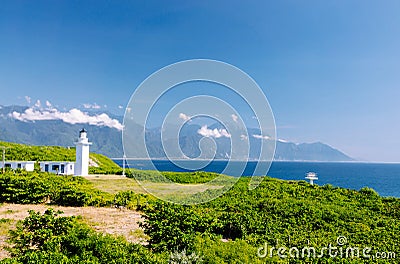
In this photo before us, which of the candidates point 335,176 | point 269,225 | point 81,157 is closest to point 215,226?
point 269,225

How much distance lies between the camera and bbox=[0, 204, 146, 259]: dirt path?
9039mm

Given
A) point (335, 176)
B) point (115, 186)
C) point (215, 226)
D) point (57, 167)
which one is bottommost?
point (335, 176)

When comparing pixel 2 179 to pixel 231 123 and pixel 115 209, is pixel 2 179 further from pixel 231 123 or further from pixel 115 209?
pixel 231 123

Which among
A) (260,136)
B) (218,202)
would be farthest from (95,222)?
(260,136)

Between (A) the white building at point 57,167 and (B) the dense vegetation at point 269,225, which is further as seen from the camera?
(A) the white building at point 57,167

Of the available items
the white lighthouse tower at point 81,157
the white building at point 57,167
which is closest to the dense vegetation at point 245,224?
the white lighthouse tower at point 81,157

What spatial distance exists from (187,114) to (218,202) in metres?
7.30

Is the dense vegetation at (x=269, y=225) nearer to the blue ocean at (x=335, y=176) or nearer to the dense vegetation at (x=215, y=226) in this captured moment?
the dense vegetation at (x=215, y=226)

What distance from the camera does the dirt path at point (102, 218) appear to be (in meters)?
9.04

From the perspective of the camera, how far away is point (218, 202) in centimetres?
1314

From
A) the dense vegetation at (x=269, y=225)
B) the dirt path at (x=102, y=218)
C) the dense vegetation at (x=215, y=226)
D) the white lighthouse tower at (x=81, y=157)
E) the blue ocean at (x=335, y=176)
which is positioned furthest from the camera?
the white lighthouse tower at (x=81, y=157)

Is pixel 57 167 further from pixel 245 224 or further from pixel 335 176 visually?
pixel 335 176

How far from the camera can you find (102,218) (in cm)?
1127

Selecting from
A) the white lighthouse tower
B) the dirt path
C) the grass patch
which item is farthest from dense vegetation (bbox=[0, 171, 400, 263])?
the white lighthouse tower
